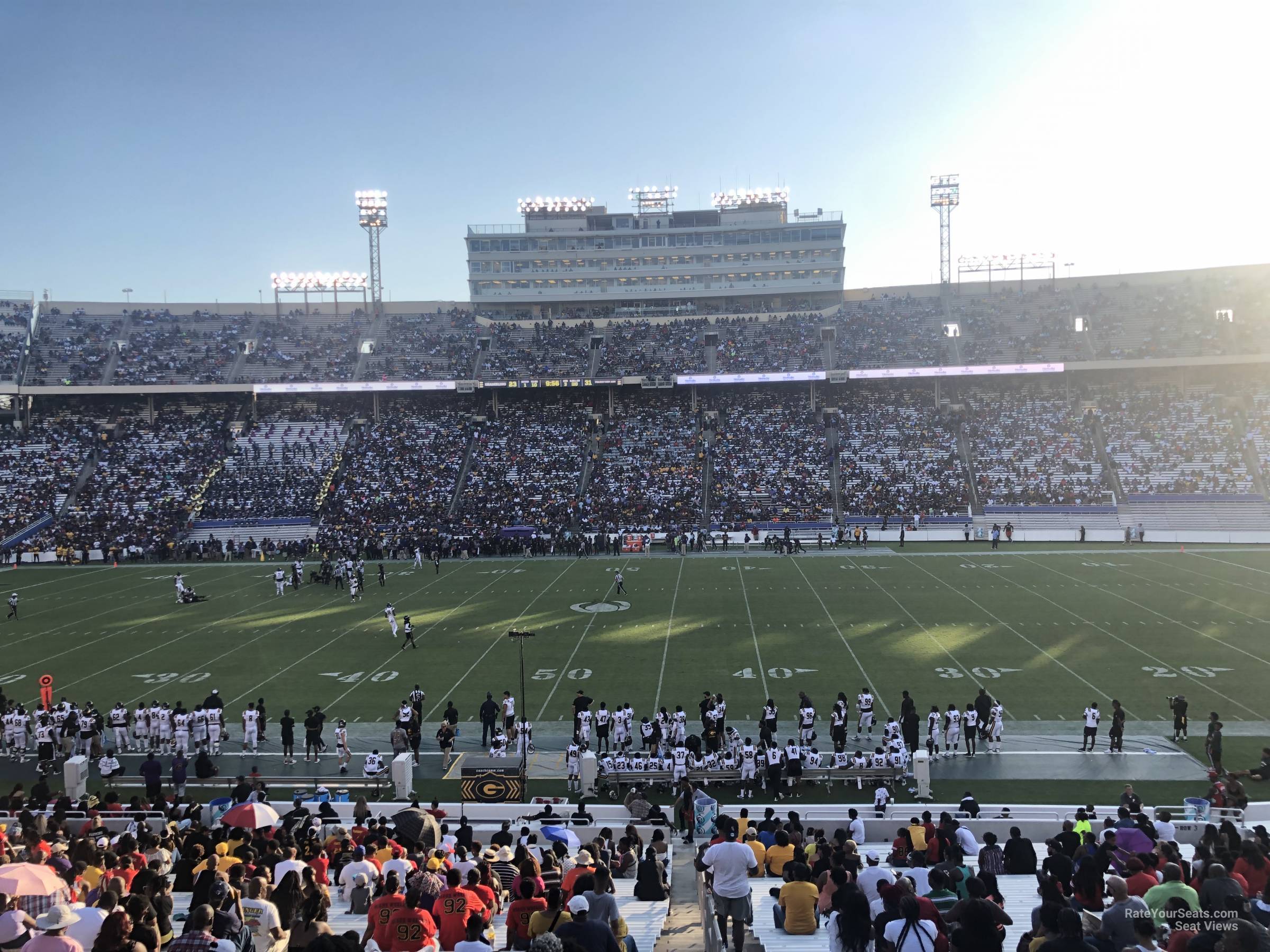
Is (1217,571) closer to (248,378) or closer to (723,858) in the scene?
(723,858)

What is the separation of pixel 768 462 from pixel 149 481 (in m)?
36.8

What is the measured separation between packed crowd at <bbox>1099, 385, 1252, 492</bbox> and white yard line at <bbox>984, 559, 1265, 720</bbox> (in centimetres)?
1597

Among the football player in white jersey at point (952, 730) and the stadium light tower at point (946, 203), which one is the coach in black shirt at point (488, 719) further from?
the stadium light tower at point (946, 203)

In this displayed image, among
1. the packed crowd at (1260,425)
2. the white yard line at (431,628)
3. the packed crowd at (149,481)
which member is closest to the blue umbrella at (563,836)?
the white yard line at (431,628)

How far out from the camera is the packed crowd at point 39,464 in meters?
47.2

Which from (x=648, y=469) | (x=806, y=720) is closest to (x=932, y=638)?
(x=806, y=720)

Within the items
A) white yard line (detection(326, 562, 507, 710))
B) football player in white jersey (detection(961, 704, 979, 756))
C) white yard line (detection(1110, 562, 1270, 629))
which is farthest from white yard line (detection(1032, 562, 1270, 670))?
white yard line (detection(326, 562, 507, 710))

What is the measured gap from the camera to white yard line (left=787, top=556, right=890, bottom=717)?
18.2m

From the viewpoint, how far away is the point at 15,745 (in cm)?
1712

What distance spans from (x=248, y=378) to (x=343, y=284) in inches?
619

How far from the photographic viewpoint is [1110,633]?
23.1 metres

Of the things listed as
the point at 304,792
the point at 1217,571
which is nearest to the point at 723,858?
the point at 304,792

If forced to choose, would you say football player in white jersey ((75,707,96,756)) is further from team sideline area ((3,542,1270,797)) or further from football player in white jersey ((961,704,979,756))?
A: football player in white jersey ((961,704,979,756))

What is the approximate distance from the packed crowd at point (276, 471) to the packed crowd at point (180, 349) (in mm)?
5965
